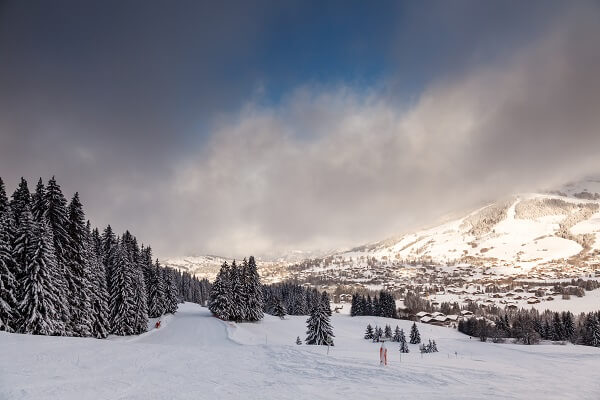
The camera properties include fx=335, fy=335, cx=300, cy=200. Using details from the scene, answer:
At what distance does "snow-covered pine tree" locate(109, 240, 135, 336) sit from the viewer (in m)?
46.8

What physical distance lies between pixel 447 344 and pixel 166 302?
2701 inches

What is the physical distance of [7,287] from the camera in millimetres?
30125

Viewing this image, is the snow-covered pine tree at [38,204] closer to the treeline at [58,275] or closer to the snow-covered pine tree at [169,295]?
the treeline at [58,275]

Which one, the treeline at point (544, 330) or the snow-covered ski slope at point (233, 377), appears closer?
the snow-covered ski slope at point (233, 377)

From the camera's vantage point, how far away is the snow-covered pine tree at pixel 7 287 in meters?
29.0

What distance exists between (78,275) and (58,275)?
13.8ft

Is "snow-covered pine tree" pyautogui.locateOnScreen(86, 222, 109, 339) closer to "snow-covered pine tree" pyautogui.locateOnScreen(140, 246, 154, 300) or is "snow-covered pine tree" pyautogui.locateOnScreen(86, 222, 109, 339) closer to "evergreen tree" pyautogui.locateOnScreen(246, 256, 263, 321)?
"snow-covered pine tree" pyautogui.locateOnScreen(140, 246, 154, 300)

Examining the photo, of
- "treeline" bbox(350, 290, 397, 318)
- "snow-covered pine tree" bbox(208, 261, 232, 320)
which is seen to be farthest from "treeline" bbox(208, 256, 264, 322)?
"treeline" bbox(350, 290, 397, 318)

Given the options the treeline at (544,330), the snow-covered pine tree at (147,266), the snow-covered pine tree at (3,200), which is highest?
the snow-covered pine tree at (3,200)

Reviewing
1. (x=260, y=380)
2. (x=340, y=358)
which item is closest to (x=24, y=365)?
(x=260, y=380)

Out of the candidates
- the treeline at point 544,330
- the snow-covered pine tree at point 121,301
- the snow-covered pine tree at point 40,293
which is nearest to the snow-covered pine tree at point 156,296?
the snow-covered pine tree at point 121,301

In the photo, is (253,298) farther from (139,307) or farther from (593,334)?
(593,334)

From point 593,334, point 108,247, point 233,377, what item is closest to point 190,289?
point 108,247

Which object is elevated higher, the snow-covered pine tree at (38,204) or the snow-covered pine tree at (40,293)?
the snow-covered pine tree at (38,204)
